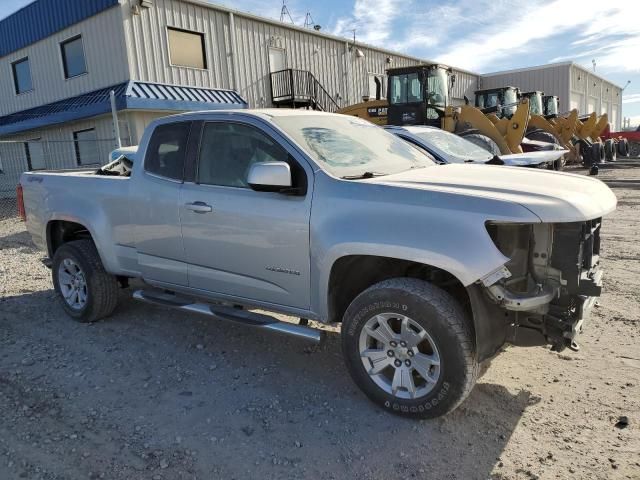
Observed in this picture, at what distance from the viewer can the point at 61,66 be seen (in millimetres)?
18656

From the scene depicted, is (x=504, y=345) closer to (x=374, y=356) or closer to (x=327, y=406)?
(x=374, y=356)

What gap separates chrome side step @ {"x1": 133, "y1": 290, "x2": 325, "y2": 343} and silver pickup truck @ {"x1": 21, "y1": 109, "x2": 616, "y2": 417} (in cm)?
2

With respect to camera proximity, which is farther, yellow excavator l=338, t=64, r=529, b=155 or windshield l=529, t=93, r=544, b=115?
windshield l=529, t=93, r=544, b=115

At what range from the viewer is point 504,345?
324cm

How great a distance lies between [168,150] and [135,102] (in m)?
12.0

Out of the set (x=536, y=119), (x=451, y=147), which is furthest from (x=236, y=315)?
(x=536, y=119)

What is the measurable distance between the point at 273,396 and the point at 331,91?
69.8 feet

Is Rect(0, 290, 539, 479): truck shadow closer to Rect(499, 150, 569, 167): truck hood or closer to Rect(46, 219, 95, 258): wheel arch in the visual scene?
Rect(46, 219, 95, 258): wheel arch

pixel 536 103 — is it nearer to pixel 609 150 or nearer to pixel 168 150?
pixel 609 150

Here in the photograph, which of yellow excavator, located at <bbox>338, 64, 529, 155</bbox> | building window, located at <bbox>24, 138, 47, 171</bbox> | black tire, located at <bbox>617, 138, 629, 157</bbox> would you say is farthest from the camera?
black tire, located at <bbox>617, 138, 629, 157</bbox>

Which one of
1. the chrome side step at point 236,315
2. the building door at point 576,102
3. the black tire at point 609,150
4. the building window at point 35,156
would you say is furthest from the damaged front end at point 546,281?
the building door at point 576,102

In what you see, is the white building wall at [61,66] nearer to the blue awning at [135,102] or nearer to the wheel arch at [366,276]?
the blue awning at [135,102]

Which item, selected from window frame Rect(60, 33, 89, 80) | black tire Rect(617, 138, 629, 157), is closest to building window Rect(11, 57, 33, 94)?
window frame Rect(60, 33, 89, 80)

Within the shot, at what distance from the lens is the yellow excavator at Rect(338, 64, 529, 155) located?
13.0 m
